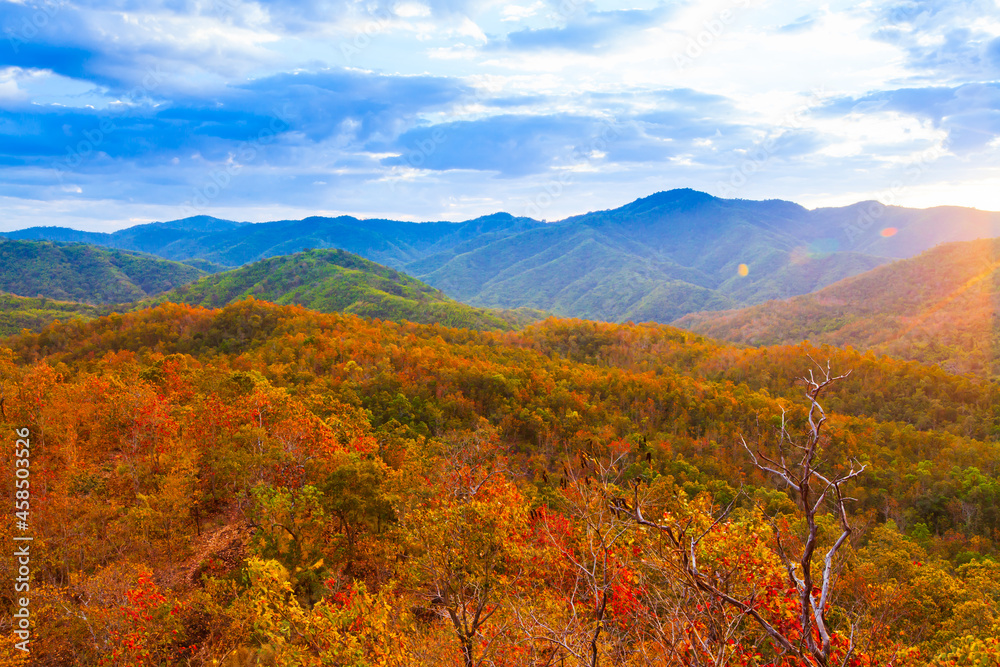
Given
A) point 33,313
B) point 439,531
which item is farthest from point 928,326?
point 33,313

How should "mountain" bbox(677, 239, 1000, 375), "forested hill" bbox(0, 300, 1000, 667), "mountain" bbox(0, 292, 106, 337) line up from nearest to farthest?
1. "forested hill" bbox(0, 300, 1000, 667)
2. "mountain" bbox(677, 239, 1000, 375)
3. "mountain" bbox(0, 292, 106, 337)

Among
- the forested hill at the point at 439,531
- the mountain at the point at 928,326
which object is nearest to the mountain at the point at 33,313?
the forested hill at the point at 439,531

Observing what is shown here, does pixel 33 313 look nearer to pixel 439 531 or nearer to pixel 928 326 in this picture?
pixel 439 531

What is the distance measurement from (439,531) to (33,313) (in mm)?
199876

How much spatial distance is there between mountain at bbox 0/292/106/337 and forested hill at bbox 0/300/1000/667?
106 metres

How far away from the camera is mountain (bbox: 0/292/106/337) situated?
14025 cm

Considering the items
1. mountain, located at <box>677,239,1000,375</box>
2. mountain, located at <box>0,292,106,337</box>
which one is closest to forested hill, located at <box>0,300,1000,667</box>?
mountain, located at <box>677,239,1000,375</box>

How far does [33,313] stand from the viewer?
517 feet

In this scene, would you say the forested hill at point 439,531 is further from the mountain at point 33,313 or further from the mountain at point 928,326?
the mountain at point 33,313

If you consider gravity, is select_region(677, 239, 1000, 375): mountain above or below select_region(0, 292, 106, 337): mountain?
below

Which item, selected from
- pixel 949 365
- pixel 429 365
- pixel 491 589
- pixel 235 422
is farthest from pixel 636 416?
pixel 949 365

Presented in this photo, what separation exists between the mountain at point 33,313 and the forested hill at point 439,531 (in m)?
106

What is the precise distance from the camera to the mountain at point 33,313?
140250 millimetres

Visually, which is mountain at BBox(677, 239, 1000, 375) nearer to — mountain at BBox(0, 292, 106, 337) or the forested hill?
the forested hill
